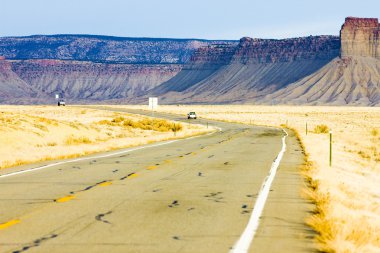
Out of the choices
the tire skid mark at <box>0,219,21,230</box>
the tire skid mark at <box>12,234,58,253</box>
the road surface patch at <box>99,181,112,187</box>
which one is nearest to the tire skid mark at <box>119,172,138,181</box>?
the road surface patch at <box>99,181,112,187</box>

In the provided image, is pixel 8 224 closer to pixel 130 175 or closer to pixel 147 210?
pixel 147 210

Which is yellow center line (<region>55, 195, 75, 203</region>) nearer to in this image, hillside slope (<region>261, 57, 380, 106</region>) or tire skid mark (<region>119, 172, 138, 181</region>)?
tire skid mark (<region>119, 172, 138, 181</region>)

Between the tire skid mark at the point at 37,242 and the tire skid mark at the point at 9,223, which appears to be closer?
the tire skid mark at the point at 37,242

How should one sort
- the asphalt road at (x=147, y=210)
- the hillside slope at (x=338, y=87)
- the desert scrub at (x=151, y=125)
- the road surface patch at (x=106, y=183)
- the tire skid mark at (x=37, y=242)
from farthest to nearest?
the hillside slope at (x=338, y=87), the desert scrub at (x=151, y=125), the road surface patch at (x=106, y=183), the asphalt road at (x=147, y=210), the tire skid mark at (x=37, y=242)

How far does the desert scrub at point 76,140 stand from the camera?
3444cm

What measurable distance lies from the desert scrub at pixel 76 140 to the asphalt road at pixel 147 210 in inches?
628

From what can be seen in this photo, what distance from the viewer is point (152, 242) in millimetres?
7836

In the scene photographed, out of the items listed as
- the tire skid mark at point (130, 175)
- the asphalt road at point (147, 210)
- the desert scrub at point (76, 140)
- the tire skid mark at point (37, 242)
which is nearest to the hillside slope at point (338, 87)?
the desert scrub at point (76, 140)

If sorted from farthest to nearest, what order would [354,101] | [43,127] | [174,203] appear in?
[354,101]
[43,127]
[174,203]

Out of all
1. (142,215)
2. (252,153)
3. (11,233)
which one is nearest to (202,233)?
(142,215)

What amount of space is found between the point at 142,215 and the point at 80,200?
1.98 metres

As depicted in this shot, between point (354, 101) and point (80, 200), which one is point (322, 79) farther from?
point (80, 200)

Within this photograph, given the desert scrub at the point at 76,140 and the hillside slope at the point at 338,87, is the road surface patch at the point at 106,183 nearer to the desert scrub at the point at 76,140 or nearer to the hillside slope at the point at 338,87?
the desert scrub at the point at 76,140

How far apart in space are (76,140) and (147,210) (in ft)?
84.2
